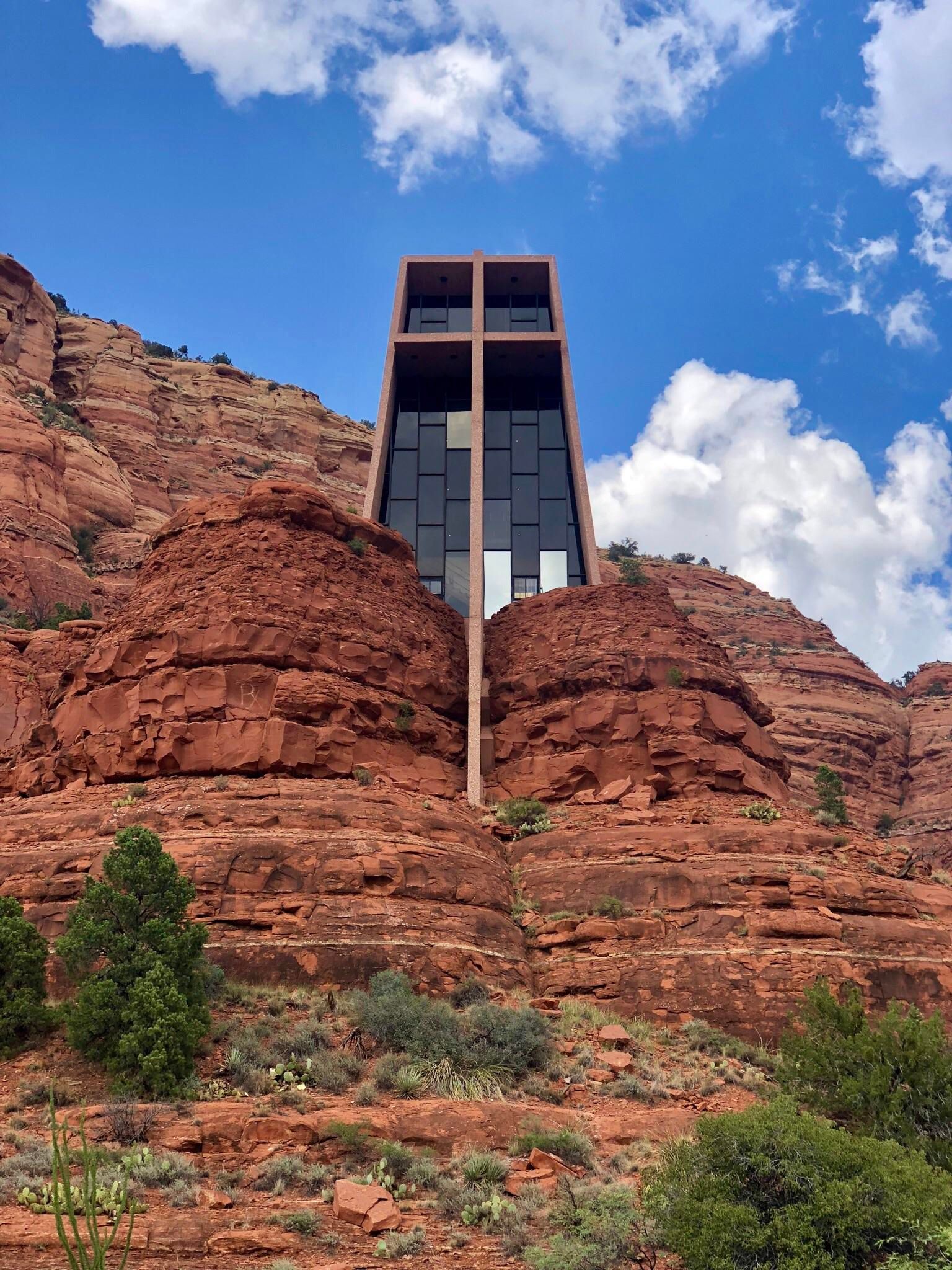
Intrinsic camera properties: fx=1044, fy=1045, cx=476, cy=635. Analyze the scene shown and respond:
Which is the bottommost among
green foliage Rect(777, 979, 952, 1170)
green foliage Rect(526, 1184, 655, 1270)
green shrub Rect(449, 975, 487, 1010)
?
green foliage Rect(526, 1184, 655, 1270)

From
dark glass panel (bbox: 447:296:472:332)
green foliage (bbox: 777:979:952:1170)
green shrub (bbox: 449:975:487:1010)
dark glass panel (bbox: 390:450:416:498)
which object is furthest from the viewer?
dark glass panel (bbox: 447:296:472:332)

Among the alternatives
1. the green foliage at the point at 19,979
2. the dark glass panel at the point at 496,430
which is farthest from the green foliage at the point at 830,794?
the green foliage at the point at 19,979

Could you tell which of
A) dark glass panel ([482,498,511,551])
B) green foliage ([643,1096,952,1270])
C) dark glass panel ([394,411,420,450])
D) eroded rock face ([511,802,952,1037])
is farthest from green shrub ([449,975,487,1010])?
dark glass panel ([394,411,420,450])

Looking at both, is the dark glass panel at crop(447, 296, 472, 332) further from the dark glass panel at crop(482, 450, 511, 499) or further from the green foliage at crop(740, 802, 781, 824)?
the green foliage at crop(740, 802, 781, 824)

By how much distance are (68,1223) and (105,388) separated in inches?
2142

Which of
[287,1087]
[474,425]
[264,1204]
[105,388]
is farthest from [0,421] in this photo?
[264,1204]

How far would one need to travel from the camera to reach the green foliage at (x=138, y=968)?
12492mm

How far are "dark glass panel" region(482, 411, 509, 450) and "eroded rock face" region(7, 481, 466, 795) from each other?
10.1 meters

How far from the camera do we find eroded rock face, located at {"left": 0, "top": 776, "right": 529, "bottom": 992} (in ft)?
53.1

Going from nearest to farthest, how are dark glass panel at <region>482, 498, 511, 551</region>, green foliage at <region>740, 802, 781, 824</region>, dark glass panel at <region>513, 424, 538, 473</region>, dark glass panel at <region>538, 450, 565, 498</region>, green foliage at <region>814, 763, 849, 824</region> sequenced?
green foliage at <region>740, 802, 781, 824</region>
green foliage at <region>814, 763, 849, 824</region>
dark glass panel at <region>482, 498, 511, 551</region>
dark glass panel at <region>538, 450, 565, 498</region>
dark glass panel at <region>513, 424, 538, 473</region>

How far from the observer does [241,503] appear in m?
25.4

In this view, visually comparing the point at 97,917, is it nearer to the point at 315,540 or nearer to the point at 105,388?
the point at 315,540

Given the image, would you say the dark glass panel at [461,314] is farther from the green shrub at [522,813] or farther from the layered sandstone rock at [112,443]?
the green shrub at [522,813]

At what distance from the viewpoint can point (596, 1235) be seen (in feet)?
29.7
